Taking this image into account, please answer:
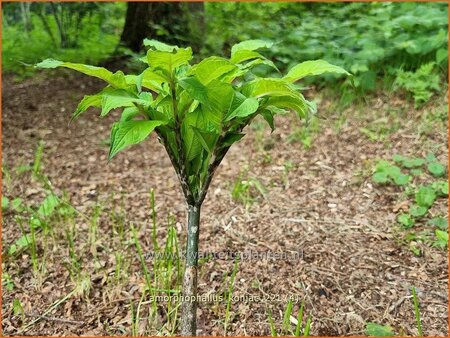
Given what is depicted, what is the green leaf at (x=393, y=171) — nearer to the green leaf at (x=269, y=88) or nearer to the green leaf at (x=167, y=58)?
the green leaf at (x=269, y=88)

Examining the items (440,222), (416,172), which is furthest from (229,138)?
(416,172)

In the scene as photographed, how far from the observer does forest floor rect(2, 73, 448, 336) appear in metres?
1.76

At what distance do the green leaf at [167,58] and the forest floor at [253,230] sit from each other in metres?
1.02

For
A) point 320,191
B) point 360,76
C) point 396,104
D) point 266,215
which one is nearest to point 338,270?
point 266,215

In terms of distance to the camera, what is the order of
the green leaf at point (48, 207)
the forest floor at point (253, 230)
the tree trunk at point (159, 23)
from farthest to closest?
1. the tree trunk at point (159, 23)
2. the green leaf at point (48, 207)
3. the forest floor at point (253, 230)

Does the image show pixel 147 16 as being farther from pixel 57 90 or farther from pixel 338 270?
pixel 338 270

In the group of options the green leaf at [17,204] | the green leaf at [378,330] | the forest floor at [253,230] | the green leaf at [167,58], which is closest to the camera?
the green leaf at [167,58]

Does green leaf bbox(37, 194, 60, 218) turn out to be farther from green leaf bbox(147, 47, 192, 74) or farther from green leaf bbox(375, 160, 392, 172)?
green leaf bbox(375, 160, 392, 172)

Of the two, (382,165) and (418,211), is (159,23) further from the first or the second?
(418,211)

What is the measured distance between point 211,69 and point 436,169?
2100 millimetres

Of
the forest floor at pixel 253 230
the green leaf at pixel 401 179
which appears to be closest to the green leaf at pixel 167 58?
the forest floor at pixel 253 230

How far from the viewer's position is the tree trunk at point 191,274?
1274mm

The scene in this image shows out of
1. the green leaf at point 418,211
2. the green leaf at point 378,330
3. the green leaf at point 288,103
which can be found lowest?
the green leaf at point 418,211

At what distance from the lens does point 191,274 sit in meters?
1.30
